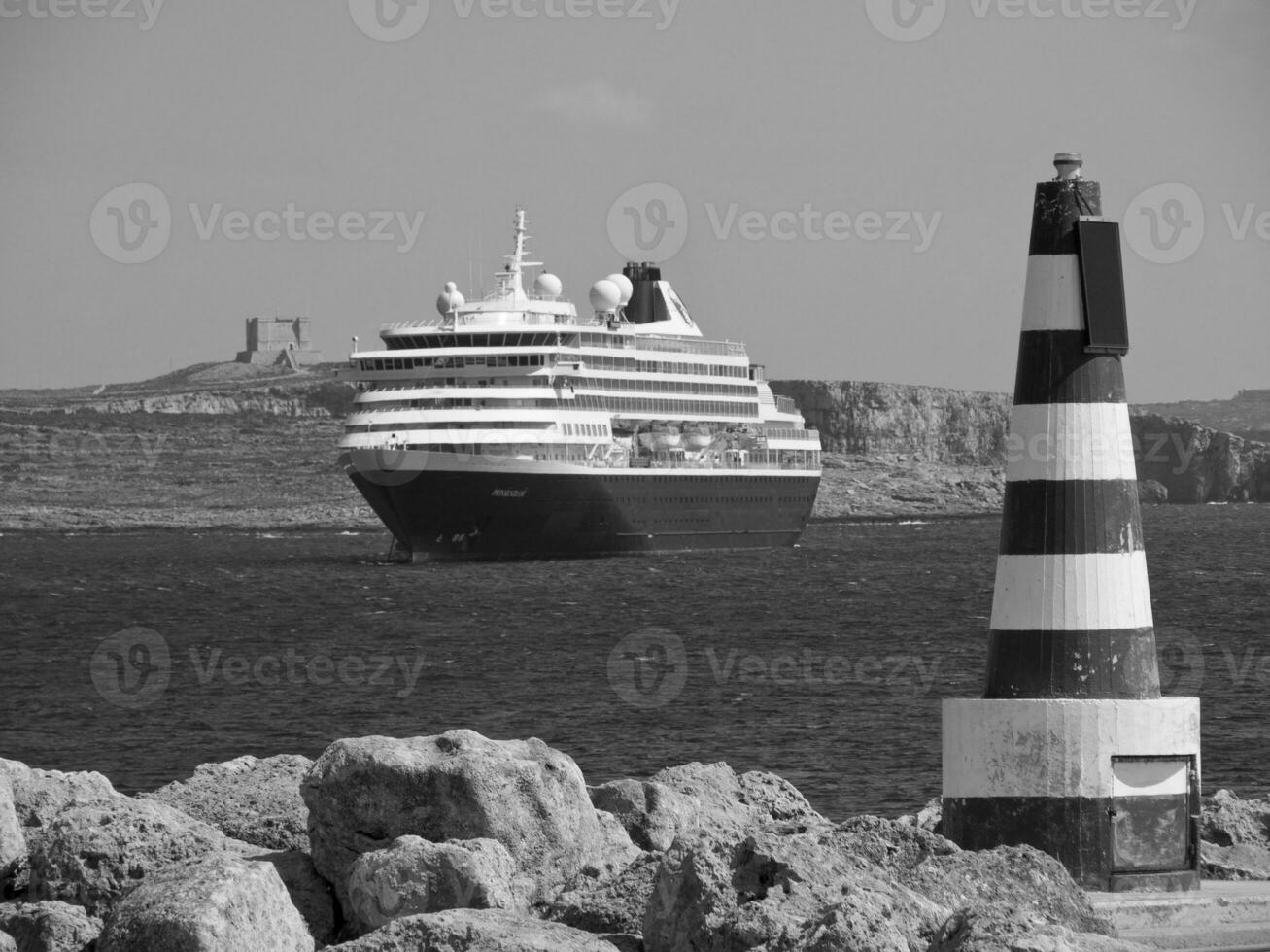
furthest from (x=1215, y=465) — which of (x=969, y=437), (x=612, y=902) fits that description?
(x=612, y=902)

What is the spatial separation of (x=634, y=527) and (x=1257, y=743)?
148ft

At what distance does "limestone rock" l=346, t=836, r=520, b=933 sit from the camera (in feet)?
19.3

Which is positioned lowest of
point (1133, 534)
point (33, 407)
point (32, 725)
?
point (32, 725)

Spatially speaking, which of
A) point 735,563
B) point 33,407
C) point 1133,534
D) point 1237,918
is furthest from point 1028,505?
point 33,407

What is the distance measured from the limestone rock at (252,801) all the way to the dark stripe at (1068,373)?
3.10 metres

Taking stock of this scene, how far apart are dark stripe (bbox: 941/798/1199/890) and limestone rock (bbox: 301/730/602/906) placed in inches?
57.9

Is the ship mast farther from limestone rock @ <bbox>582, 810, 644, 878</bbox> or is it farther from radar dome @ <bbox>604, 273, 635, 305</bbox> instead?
limestone rock @ <bbox>582, 810, 644, 878</bbox>

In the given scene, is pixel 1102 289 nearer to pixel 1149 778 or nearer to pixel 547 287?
pixel 1149 778

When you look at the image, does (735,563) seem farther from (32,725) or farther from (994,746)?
(994,746)

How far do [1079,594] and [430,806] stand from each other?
2.13 m

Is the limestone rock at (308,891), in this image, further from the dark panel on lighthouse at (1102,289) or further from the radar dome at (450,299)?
the radar dome at (450,299)

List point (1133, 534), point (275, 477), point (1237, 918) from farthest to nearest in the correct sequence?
point (275, 477) < point (1133, 534) < point (1237, 918)

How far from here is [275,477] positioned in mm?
137625

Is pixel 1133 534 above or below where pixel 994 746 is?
above
